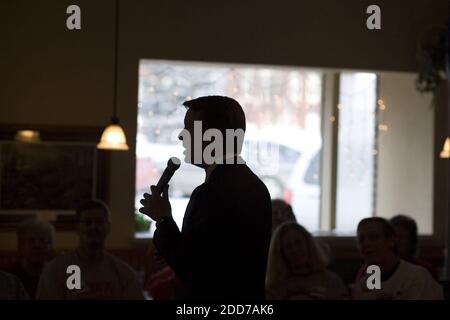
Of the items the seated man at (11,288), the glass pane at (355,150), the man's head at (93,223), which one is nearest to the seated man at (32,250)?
the seated man at (11,288)

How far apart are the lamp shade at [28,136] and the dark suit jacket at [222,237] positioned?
6.27ft

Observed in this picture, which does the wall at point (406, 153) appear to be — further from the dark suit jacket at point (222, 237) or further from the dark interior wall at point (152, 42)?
the dark suit jacket at point (222, 237)

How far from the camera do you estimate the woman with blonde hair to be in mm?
2633

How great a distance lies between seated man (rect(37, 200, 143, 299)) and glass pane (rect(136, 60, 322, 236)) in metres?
2.60

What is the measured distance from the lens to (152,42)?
9.89 feet

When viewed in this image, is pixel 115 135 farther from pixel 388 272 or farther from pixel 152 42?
pixel 388 272

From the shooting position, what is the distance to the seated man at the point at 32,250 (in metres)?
2.65

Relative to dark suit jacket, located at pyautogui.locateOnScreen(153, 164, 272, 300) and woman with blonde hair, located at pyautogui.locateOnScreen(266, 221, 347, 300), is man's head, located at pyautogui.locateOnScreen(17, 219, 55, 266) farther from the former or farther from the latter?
dark suit jacket, located at pyautogui.locateOnScreen(153, 164, 272, 300)

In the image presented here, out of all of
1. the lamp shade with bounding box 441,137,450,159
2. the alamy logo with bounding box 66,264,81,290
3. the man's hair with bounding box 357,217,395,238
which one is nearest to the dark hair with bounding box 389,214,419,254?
the lamp shade with bounding box 441,137,450,159

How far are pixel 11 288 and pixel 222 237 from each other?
1.12m

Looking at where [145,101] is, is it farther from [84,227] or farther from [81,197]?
[84,227]

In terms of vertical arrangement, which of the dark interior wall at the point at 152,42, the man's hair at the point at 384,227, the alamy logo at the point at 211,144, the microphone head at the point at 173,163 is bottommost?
the man's hair at the point at 384,227
